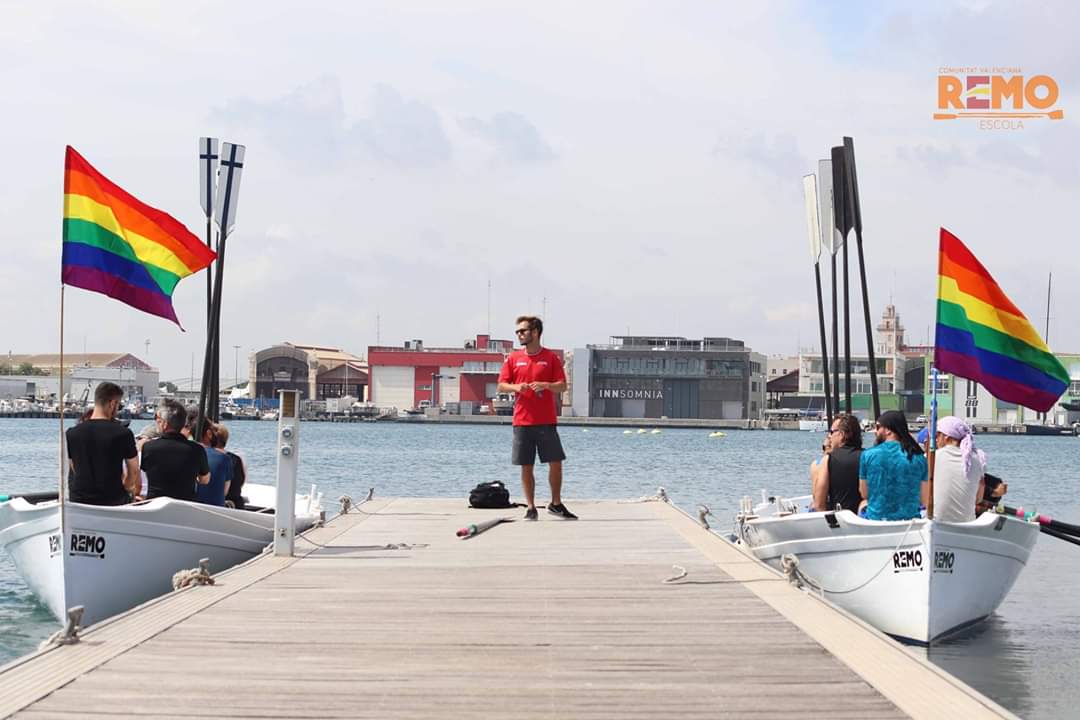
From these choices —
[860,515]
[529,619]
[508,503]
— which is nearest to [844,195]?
[508,503]

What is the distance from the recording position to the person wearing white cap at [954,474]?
11.8 m

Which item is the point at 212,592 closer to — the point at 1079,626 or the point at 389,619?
the point at 389,619

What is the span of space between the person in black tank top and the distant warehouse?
13137 centimetres

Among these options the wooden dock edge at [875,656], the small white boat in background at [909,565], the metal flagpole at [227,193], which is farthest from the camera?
the metal flagpole at [227,193]

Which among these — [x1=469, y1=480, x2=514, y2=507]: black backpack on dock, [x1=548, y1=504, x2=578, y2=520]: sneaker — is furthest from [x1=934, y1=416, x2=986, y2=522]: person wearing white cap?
[x1=469, y1=480, x2=514, y2=507]: black backpack on dock

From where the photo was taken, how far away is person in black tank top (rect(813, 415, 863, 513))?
12.8 m

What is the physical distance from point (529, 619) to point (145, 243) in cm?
497

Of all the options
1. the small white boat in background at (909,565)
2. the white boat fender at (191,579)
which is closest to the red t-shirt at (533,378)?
the small white boat in background at (909,565)

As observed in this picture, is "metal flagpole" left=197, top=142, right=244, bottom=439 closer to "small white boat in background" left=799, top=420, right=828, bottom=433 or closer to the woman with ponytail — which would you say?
the woman with ponytail

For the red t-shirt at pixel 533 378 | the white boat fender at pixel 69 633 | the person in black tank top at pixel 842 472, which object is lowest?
the white boat fender at pixel 69 633

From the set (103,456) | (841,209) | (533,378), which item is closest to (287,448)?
(103,456)

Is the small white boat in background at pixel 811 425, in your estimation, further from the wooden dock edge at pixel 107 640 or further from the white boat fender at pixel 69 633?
the white boat fender at pixel 69 633

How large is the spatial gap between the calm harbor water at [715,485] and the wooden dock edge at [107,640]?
4677 mm

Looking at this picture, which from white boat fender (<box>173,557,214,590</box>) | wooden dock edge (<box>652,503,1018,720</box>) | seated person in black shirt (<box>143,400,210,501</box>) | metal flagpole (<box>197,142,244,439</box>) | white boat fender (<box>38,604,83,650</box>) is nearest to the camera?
wooden dock edge (<box>652,503,1018,720</box>)
